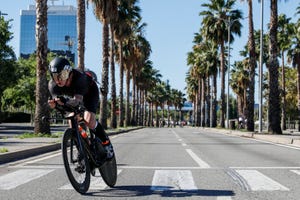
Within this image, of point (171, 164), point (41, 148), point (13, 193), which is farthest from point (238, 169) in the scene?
point (41, 148)

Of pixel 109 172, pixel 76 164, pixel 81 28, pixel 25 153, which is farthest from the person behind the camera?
pixel 81 28

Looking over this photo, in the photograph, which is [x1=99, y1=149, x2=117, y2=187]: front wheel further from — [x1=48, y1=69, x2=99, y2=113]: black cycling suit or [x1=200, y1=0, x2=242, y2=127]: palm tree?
[x1=200, y1=0, x2=242, y2=127]: palm tree

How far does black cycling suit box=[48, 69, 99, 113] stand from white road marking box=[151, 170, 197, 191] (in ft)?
5.42

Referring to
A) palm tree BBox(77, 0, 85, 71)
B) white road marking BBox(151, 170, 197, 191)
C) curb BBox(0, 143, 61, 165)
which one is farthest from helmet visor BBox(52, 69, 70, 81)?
palm tree BBox(77, 0, 85, 71)

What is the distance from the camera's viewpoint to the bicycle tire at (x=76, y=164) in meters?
6.36

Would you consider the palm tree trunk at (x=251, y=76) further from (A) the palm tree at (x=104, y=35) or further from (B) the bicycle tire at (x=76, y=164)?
(B) the bicycle tire at (x=76, y=164)

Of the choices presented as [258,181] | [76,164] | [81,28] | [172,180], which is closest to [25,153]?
[172,180]

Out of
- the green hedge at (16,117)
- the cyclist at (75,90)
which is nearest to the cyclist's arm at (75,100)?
the cyclist at (75,90)

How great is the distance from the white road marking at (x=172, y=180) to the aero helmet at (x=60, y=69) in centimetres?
226

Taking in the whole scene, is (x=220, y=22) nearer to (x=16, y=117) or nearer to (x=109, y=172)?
(x=16, y=117)

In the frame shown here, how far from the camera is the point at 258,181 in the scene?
8086 millimetres

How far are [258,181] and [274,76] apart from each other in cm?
2323

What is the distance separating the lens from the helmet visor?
6.15 meters

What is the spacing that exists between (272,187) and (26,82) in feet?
171
